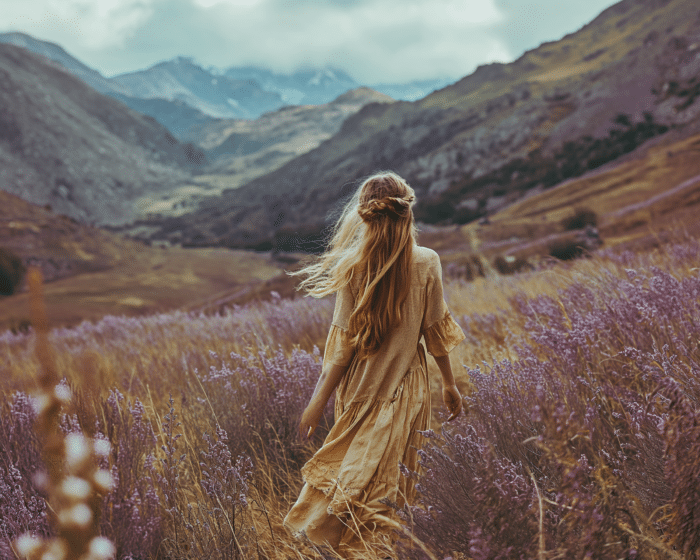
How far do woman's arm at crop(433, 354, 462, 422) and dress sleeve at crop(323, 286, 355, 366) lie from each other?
0.44m

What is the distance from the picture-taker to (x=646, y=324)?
2.43m

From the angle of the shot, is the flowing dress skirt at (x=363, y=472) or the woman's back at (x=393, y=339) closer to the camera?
the flowing dress skirt at (x=363, y=472)

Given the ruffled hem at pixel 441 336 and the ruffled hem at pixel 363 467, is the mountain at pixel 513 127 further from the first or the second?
the ruffled hem at pixel 363 467

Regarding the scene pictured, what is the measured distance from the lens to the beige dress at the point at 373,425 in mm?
1890

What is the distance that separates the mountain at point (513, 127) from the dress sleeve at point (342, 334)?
12516mm

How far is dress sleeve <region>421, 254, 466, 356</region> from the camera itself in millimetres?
2076

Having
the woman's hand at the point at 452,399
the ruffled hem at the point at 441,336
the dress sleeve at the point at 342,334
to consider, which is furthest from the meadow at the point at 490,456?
the dress sleeve at the point at 342,334

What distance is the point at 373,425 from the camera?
6.51 feet

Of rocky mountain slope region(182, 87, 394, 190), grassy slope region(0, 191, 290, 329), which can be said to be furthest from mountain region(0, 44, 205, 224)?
grassy slope region(0, 191, 290, 329)

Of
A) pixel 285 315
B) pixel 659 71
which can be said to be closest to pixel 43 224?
pixel 285 315

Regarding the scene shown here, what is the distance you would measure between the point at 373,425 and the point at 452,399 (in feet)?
1.43

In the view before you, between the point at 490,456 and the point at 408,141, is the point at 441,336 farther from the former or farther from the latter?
the point at 408,141

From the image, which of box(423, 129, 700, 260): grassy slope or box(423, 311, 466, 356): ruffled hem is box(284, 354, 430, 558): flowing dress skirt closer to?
box(423, 311, 466, 356): ruffled hem

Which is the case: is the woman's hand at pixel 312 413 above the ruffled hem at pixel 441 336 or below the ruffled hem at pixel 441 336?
below
